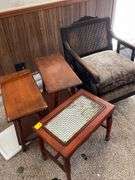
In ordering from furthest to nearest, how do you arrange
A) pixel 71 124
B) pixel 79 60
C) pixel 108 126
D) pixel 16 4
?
pixel 16 4 → pixel 79 60 → pixel 108 126 → pixel 71 124

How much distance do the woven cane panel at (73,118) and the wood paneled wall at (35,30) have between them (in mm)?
1015

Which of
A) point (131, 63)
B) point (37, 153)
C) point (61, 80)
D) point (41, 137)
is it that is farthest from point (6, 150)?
point (131, 63)

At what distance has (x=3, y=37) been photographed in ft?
7.06

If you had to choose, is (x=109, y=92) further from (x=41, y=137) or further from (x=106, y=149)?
(x=41, y=137)

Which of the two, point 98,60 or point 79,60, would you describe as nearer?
point 79,60

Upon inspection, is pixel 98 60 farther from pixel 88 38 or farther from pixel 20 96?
pixel 20 96

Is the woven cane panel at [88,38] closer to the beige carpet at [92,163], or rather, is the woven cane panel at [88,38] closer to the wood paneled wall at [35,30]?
the wood paneled wall at [35,30]

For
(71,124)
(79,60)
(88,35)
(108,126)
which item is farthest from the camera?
(88,35)

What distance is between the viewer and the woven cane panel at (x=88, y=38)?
7.03 ft

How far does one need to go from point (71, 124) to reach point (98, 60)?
2.85 ft

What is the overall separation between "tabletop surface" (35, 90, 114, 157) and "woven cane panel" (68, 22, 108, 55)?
69 cm

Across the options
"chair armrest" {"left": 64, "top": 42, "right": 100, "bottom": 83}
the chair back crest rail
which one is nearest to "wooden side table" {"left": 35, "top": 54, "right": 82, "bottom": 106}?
"chair armrest" {"left": 64, "top": 42, "right": 100, "bottom": 83}

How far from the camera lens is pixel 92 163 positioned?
1.68 metres

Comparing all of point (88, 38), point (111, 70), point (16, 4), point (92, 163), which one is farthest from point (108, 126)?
point (16, 4)
